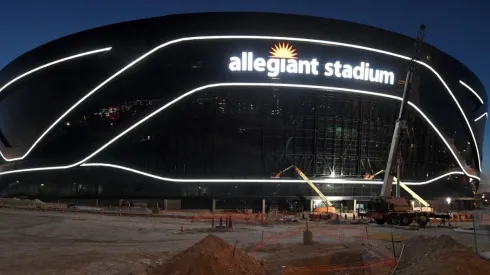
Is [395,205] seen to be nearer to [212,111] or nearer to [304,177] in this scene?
[304,177]

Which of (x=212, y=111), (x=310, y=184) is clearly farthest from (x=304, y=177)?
(x=212, y=111)

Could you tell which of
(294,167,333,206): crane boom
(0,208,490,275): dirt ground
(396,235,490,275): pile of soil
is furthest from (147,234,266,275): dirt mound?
(294,167,333,206): crane boom

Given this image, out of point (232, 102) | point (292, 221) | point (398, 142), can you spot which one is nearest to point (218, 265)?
point (292, 221)

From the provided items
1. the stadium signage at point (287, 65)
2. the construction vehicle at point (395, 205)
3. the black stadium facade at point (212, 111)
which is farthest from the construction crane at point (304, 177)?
the construction vehicle at point (395, 205)

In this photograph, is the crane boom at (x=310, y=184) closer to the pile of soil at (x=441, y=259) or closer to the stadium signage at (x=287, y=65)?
the stadium signage at (x=287, y=65)

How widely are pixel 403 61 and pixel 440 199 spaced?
21192 mm

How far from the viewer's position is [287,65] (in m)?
55.2

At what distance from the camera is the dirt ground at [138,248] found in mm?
15523

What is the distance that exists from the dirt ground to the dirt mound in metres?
0.87

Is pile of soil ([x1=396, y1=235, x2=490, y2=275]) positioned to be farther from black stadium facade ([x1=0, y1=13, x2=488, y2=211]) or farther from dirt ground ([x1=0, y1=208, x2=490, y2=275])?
black stadium facade ([x1=0, y1=13, x2=488, y2=211])

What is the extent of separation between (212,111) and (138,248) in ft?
114

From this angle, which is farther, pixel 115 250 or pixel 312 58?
pixel 312 58

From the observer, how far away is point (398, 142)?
128 ft

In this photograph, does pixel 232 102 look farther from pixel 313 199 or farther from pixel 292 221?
pixel 292 221
